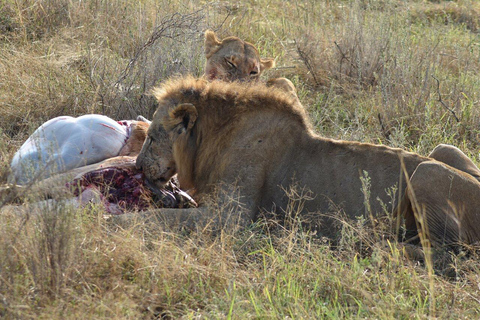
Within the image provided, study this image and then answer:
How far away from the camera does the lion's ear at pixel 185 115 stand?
5.06 meters

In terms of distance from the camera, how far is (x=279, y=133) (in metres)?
5.18

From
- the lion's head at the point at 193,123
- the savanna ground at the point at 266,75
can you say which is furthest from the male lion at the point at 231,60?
the lion's head at the point at 193,123

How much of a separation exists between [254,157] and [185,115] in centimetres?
63

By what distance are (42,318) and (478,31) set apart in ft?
38.1

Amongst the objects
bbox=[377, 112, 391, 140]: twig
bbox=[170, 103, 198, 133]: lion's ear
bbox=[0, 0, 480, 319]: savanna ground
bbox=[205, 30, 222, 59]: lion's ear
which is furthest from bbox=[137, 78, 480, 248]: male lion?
bbox=[205, 30, 222, 59]: lion's ear

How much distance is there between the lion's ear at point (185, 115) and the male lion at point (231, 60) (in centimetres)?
224

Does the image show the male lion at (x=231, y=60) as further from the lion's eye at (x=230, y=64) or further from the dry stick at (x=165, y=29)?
the dry stick at (x=165, y=29)

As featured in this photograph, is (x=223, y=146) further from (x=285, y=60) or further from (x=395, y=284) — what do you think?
(x=285, y=60)

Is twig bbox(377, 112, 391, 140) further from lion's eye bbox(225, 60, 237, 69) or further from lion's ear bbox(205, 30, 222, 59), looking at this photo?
lion's ear bbox(205, 30, 222, 59)

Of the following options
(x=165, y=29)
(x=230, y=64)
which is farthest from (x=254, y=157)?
(x=165, y=29)

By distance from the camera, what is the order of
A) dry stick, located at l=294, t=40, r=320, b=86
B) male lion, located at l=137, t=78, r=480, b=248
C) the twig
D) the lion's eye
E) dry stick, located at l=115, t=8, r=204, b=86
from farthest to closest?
1. dry stick, located at l=294, t=40, r=320, b=86
2. dry stick, located at l=115, t=8, r=204, b=86
3. the lion's eye
4. the twig
5. male lion, located at l=137, t=78, r=480, b=248

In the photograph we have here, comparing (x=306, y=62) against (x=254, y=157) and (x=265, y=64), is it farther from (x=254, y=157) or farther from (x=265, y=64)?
(x=254, y=157)

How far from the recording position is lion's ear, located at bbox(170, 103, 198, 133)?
5.06m

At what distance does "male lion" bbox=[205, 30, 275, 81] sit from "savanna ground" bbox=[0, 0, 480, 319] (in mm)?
669
